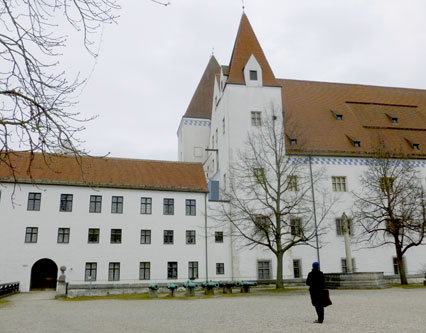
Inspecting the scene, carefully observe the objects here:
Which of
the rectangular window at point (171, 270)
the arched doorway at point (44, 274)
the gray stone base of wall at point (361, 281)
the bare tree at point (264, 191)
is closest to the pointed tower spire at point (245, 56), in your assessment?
Answer: the bare tree at point (264, 191)

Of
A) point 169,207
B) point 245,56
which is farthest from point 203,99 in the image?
point 169,207

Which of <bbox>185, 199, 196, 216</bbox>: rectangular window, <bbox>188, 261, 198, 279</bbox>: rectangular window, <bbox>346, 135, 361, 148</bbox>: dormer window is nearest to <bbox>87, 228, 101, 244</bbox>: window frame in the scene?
<bbox>185, 199, 196, 216</bbox>: rectangular window

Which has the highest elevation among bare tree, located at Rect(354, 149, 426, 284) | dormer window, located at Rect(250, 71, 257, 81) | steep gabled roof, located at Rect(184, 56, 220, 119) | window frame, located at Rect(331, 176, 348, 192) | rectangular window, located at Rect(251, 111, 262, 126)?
steep gabled roof, located at Rect(184, 56, 220, 119)

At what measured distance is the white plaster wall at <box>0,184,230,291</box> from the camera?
25.1 m

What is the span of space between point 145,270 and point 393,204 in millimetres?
16588

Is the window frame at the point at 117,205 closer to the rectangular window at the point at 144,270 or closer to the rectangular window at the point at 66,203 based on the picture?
the rectangular window at the point at 66,203

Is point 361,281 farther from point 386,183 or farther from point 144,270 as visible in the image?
point 144,270

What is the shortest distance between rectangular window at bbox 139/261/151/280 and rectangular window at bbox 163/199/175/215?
12.3ft

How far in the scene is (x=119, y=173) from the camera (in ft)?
96.8

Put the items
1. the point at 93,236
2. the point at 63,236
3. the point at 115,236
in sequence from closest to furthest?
the point at 63,236 → the point at 93,236 → the point at 115,236

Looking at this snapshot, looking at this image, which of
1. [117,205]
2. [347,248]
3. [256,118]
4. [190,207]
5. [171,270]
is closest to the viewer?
[347,248]

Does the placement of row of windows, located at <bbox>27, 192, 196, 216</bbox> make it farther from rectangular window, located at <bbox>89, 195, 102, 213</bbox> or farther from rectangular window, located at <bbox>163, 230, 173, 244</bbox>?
rectangular window, located at <bbox>163, 230, 173, 244</bbox>

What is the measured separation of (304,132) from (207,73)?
624 inches

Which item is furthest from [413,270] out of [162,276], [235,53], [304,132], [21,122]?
[21,122]
